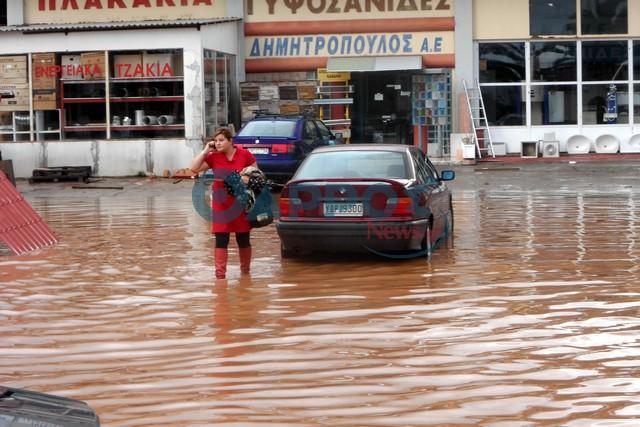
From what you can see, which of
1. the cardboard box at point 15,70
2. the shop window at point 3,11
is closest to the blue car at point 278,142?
the cardboard box at point 15,70

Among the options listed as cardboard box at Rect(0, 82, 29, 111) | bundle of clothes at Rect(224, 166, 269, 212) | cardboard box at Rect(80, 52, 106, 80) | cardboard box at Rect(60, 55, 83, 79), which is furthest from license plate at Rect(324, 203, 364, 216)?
cardboard box at Rect(0, 82, 29, 111)

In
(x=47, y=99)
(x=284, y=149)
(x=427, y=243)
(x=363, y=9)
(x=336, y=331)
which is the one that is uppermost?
(x=363, y=9)

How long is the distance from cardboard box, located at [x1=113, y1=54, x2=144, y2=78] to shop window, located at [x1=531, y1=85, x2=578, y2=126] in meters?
11.3

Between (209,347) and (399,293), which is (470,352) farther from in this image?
(399,293)

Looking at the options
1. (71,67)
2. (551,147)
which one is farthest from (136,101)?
(551,147)

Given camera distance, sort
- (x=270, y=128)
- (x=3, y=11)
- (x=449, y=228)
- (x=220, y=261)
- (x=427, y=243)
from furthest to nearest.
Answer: (x=3, y=11) < (x=270, y=128) < (x=449, y=228) < (x=427, y=243) < (x=220, y=261)

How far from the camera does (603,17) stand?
111 feet

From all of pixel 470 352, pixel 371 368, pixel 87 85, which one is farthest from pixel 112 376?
pixel 87 85

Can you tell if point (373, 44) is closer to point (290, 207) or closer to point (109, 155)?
point (109, 155)

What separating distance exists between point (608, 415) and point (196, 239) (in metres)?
10.6

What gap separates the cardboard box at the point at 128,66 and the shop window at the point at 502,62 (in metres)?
9.84

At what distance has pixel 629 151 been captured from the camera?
112 feet

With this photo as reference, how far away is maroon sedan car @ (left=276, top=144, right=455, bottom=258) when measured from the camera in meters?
13.6

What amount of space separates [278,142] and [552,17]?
1240cm
